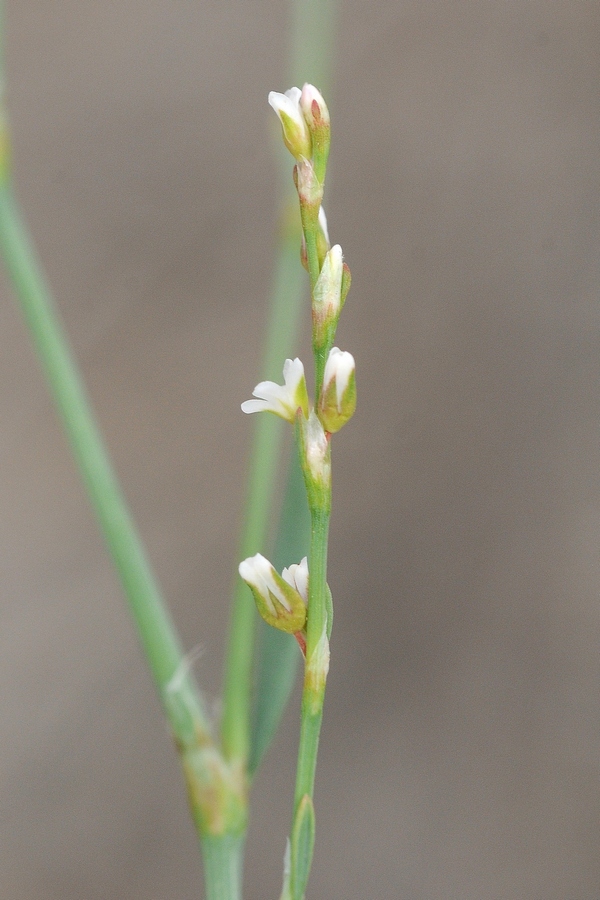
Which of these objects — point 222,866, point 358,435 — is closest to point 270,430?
point 222,866

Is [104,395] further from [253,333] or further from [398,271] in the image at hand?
[398,271]

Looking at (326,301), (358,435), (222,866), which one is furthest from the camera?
(358,435)

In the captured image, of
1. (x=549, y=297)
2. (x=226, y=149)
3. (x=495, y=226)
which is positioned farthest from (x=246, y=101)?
(x=549, y=297)

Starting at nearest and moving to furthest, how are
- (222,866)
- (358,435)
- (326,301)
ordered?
(326,301) → (222,866) → (358,435)

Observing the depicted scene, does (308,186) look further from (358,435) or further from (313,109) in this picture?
(358,435)

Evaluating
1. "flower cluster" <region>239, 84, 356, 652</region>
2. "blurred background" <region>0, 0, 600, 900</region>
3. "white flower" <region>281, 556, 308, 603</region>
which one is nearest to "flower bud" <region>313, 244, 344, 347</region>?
"flower cluster" <region>239, 84, 356, 652</region>

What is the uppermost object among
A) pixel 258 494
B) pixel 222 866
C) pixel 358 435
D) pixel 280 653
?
pixel 358 435

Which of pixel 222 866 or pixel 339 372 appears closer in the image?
pixel 339 372

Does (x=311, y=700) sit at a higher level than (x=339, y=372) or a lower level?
lower
